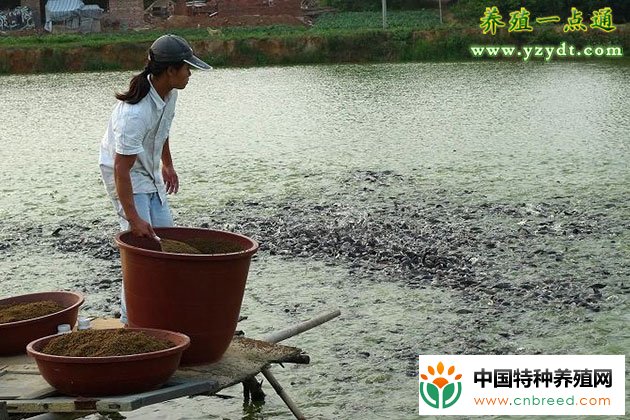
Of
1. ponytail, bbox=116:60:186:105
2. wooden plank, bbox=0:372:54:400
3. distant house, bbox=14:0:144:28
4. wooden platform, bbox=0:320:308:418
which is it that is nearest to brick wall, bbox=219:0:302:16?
distant house, bbox=14:0:144:28

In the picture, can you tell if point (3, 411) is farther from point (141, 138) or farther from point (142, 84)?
point (142, 84)

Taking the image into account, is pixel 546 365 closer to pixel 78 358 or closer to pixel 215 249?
pixel 215 249

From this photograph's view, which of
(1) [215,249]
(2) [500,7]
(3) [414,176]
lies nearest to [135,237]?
(1) [215,249]

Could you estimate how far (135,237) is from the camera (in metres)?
4.26

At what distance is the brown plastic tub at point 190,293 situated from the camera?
12.7 ft

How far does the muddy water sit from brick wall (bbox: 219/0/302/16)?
2679cm

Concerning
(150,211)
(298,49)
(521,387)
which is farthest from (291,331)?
(298,49)

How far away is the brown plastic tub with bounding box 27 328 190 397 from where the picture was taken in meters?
3.44

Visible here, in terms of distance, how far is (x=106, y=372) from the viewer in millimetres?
3453

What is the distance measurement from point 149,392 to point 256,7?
41020 millimetres

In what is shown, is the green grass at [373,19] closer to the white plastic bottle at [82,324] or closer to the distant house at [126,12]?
the distant house at [126,12]

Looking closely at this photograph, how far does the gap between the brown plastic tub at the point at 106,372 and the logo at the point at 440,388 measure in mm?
1334

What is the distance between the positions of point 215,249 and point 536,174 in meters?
6.11

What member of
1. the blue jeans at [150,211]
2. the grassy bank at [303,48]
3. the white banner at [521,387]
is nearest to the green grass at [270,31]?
the grassy bank at [303,48]
